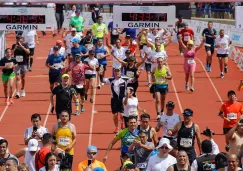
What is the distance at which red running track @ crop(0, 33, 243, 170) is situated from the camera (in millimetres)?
19891

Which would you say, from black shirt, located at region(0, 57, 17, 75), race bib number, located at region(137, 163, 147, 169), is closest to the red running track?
black shirt, located at region(0, 57, 17, 75)

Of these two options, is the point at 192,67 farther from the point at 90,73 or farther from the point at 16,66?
the point at 16,66

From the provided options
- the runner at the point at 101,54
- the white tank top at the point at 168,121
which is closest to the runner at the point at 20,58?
the runner at the point at 101,54

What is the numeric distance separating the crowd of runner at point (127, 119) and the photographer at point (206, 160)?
16mm

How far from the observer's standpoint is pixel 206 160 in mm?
13195

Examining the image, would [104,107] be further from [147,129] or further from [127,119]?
[147,129]

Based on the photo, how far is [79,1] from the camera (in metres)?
22.3

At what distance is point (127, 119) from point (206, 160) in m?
5.40

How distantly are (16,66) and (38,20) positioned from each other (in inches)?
132

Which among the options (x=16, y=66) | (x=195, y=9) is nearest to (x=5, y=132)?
(x=16, y=66)

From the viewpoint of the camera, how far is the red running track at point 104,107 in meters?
19.9

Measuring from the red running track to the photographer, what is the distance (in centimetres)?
460

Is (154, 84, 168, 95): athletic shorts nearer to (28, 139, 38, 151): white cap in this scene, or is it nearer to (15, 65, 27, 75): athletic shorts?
(15, 65, 27, 75): athletic shorts

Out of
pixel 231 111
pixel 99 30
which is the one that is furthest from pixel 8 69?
pixel 231 111
